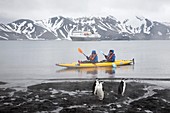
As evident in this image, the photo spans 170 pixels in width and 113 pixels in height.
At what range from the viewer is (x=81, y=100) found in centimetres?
1438

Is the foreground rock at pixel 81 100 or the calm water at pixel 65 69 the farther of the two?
the calm water at pixel 65 69

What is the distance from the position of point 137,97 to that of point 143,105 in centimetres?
175

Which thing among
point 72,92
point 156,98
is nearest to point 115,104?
point 156,98

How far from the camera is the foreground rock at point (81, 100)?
1278 centimetres

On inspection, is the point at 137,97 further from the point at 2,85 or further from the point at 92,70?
the point at 92,70

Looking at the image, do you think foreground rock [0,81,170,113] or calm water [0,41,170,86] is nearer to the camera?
foreground rock [0,81,170,113]

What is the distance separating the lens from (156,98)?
1488 centimetres

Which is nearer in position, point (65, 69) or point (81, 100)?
point (81, 100)

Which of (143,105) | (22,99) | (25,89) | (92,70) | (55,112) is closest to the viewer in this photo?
(55,112)

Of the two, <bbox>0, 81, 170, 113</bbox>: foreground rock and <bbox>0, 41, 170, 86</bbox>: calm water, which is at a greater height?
<bbox>0, 41, 170, 86</bbox>: calm water

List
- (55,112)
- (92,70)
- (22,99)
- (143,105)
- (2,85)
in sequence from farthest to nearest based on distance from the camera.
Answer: (92,70)
(2,85)
(22,99)
(143,105)
(55,112)

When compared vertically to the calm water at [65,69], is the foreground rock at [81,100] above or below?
below

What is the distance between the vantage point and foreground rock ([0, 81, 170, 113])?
12.8 metres

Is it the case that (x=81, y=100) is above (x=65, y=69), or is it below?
below
